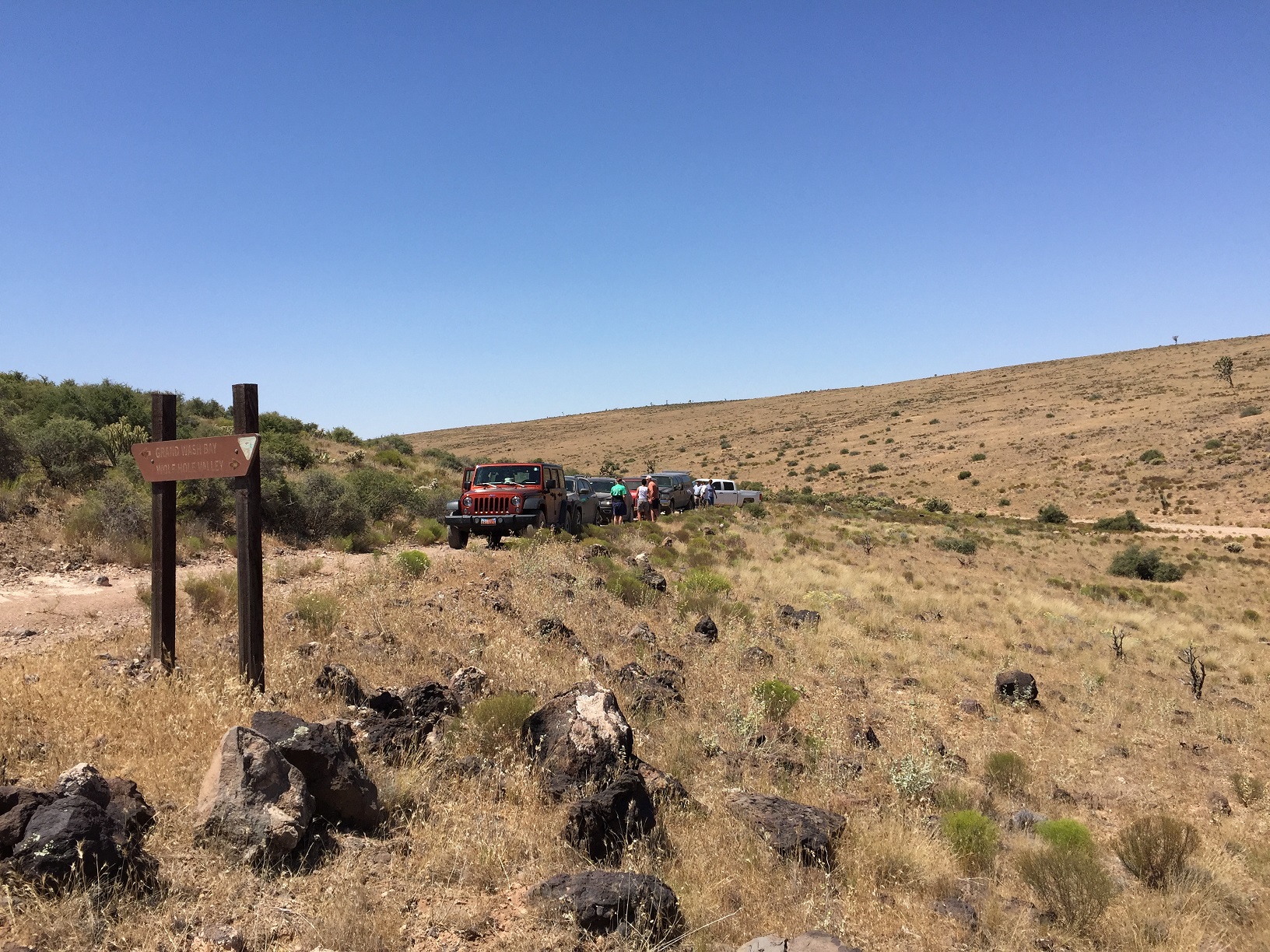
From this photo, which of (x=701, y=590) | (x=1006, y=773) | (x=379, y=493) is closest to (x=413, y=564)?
(x=701, y=590)

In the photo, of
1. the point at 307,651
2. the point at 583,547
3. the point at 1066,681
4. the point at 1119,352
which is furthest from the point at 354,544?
the point at 1119,352

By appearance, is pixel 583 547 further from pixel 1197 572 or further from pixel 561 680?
pixel 1197 572

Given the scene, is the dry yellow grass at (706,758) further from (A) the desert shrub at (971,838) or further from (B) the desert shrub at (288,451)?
(B) the desert shrub at (288,451)

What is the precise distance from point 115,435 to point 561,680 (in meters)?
15.3

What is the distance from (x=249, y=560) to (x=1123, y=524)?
40.8 meters

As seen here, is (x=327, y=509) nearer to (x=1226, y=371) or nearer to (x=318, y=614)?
(x=318, y=614)

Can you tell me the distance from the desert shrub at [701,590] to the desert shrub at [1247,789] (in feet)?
23.4

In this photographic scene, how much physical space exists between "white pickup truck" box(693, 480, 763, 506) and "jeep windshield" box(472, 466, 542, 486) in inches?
798

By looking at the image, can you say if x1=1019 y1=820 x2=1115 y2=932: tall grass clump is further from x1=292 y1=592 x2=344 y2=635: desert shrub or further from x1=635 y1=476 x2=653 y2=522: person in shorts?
x1=635 y1=476 x2=653 y2=522: person in shorts

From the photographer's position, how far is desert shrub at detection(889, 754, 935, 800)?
6.55 m

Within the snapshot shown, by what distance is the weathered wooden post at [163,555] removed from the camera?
6.32m

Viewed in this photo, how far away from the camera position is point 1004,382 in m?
94.9

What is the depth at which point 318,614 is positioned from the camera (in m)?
8.59

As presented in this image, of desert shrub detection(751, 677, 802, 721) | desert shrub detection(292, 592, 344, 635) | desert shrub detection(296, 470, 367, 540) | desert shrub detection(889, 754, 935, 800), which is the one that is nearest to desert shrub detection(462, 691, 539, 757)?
desert shrub detection(292, 592, 344, 635)
